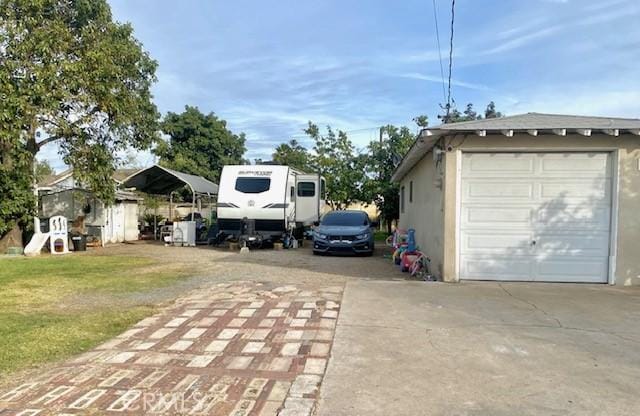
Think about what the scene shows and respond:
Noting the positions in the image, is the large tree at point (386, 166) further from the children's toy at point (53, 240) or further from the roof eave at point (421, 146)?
the children's toy at point (53, 240)

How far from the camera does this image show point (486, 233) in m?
8.95

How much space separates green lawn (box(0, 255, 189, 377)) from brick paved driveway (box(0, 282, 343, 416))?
436 millimetres

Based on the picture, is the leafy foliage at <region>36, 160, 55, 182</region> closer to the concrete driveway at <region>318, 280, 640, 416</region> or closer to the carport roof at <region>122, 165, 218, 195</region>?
the carport roof at <region>122, 165, 218, 195</region>

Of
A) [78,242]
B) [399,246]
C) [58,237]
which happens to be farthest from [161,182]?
[399,246]

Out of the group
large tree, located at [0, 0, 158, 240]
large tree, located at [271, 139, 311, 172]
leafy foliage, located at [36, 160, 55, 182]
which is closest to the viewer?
large tree, located at [0, 0, 158, 240]

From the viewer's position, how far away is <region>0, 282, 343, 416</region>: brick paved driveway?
3.51 metres

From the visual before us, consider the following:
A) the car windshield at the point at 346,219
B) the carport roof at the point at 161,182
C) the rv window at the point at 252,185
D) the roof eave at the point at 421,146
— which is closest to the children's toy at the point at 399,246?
the car windshield at the point at 346,219

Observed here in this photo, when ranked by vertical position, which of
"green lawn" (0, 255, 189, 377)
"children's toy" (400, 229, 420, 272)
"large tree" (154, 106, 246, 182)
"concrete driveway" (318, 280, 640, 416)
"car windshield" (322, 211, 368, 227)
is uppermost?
"large tree" (154, 106, 246, 182)

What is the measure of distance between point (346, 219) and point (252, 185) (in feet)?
12.0

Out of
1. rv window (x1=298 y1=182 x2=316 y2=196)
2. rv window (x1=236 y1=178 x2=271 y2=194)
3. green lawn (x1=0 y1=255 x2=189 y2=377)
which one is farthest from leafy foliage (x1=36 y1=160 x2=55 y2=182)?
rv window (x1=298 y1=182 x2=316 y2=196)

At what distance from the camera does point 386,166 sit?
26.3m

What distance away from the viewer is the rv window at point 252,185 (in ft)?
55.3

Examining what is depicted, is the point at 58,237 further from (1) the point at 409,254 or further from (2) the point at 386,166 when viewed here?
(2) the point at 386,166

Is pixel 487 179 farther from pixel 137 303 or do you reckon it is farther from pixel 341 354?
pixel 137 303
